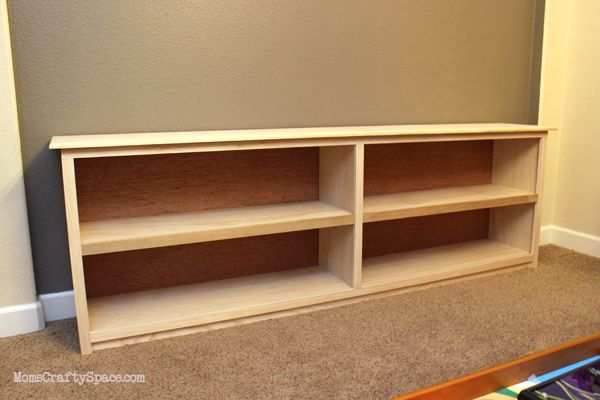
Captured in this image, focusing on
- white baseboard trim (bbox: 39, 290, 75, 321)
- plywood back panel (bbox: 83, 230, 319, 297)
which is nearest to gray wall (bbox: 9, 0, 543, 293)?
white baseboard trim (bbox: 39, 290, 75, 321)

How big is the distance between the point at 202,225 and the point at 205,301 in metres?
0.29

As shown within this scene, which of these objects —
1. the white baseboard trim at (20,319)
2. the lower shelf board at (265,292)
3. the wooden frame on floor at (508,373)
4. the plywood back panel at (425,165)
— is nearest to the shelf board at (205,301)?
the lower shelf board at (265,292)

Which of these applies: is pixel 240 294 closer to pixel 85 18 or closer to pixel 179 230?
pixel 179 230

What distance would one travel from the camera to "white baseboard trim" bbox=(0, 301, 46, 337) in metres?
1.69

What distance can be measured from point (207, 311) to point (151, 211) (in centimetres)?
44

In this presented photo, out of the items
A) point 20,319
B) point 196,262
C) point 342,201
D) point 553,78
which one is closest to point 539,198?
point 553,78

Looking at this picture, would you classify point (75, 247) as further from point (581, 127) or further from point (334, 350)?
point (581, 127)

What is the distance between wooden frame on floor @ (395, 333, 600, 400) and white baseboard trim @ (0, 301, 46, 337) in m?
1.35

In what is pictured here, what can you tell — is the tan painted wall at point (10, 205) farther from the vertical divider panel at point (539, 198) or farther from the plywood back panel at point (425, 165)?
the vertical divider panel at point (539, 198)

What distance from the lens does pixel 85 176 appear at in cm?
180

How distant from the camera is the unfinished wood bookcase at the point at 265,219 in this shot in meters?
1.64

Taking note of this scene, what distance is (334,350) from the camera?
1.58 meters

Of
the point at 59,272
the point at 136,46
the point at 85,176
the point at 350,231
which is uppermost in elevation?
the point at 136,46

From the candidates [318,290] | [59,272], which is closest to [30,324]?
[59,272]
